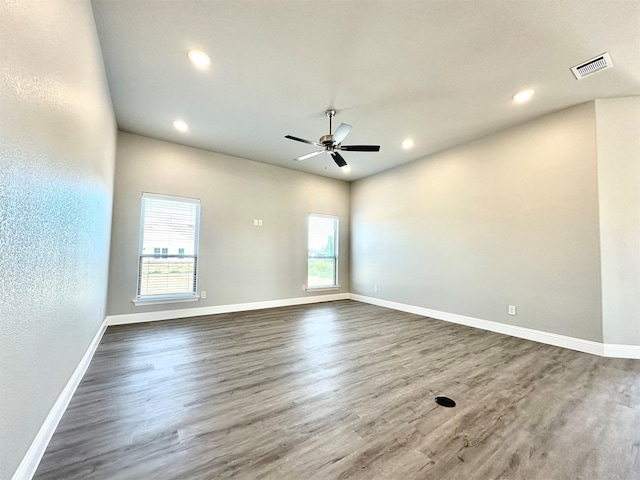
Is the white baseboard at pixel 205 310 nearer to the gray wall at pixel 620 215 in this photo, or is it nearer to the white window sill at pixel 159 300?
the white window sill at pixel 159 300

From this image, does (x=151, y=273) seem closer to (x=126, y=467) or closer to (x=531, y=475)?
(x=126, y=467)

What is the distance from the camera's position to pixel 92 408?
1938mm

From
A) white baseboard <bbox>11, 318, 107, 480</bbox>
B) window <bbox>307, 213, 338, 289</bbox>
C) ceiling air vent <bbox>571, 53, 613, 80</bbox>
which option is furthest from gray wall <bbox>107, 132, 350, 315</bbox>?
ceiling air vent <bbox>571, 53, 613, 80</bbox>

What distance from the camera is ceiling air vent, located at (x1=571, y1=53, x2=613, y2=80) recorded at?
2.53m

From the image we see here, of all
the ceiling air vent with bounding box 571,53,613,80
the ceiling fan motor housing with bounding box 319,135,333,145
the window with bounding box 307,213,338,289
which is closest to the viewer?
the ceiling air vent with bounding box 571,53,613,80

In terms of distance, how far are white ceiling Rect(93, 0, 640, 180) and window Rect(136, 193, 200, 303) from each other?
1333 millimetres

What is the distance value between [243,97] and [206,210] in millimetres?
2414

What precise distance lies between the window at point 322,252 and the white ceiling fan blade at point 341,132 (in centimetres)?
306

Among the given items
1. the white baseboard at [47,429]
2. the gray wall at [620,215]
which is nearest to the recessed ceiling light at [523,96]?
the gray wall at [620,215]

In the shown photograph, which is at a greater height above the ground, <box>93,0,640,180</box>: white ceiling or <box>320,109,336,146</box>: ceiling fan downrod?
<box>93,0,640,180</box>: white ceiling

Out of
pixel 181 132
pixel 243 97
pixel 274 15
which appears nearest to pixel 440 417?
pixel 274 15

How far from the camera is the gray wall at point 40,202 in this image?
1.05m

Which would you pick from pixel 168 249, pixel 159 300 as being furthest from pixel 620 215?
pixel 159 300

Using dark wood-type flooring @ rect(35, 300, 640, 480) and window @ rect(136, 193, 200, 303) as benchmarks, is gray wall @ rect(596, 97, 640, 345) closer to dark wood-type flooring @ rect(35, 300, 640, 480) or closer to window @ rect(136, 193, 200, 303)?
dark wood-type flooring @ rect(35, 300, 640, 480)
